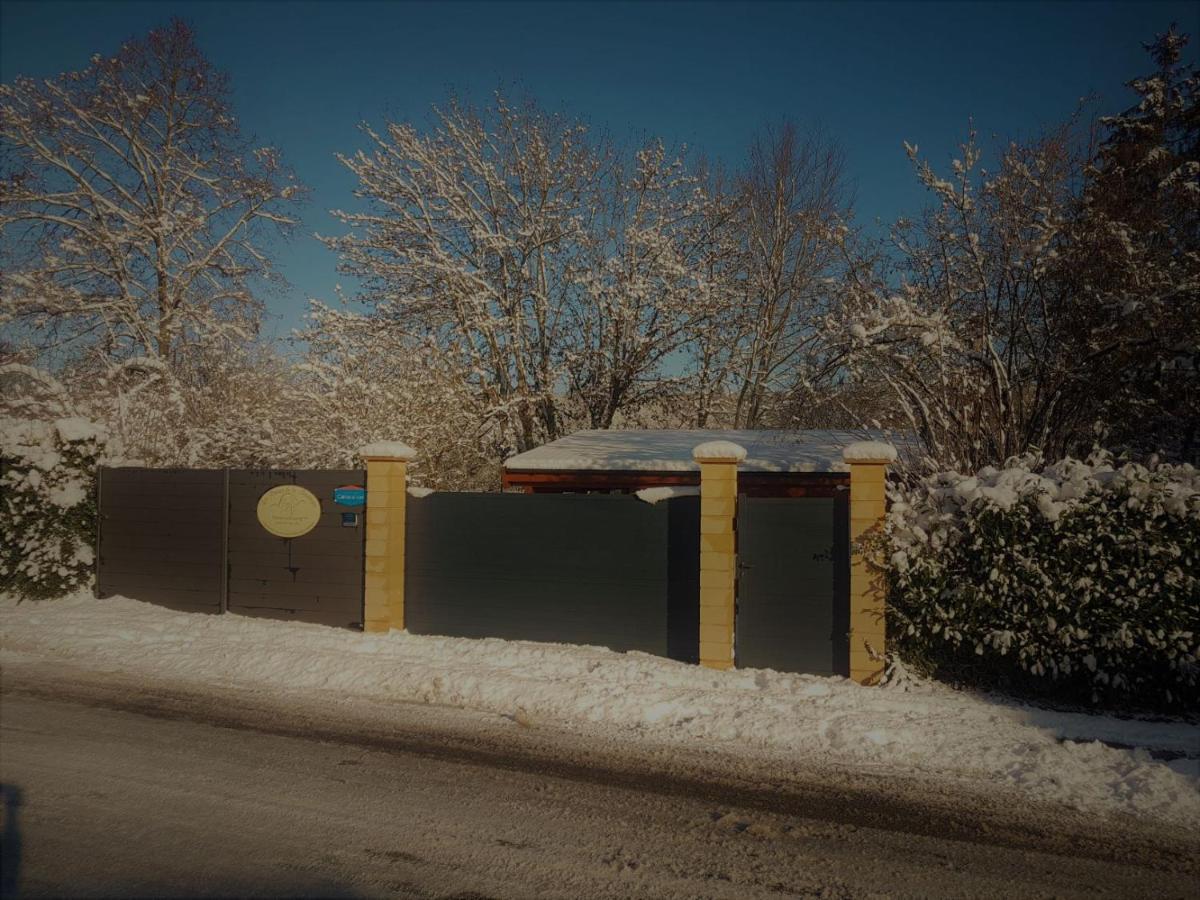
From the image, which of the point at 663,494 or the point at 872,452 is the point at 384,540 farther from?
the point at 872,452

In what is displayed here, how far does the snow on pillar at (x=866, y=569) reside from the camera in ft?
24.7

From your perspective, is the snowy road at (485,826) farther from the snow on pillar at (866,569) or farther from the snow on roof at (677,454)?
the snow on roof at (677,454)

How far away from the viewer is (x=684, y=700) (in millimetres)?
6816

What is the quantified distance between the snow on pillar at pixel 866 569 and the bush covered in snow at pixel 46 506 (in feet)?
33.4

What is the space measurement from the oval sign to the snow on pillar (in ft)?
21.0

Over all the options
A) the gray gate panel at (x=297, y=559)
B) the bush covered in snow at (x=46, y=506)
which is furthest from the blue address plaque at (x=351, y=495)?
the bush covered in snow at (x=46, y=506)

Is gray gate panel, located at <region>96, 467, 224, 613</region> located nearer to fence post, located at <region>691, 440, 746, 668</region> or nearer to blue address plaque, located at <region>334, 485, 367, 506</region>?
blue address plaque, located at <region>334, 485, 367, 506</region>

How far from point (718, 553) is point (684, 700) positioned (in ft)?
5.76

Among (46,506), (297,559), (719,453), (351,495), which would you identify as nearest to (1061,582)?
(719,453)

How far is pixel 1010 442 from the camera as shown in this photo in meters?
9.46

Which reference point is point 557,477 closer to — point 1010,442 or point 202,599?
point 202,599

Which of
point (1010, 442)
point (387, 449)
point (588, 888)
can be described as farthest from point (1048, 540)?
point (387, 449)

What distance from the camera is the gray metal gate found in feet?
32.1

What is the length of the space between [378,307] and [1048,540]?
1473cm
